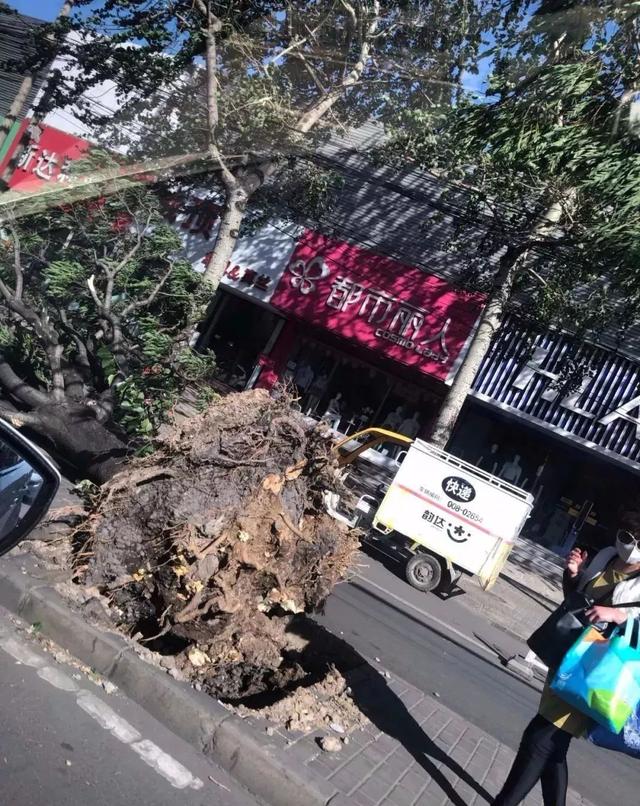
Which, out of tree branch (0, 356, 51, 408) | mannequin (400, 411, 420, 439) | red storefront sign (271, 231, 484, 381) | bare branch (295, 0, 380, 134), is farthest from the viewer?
mannequin (400, 411, 420, 439)

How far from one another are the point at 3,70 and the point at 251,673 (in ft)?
20.9

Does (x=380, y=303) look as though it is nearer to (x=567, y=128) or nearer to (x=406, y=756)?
(x=567, y=128)

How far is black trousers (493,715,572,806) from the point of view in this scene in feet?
11.3

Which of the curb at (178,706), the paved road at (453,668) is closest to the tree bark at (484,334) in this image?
the paved road at (453,668)

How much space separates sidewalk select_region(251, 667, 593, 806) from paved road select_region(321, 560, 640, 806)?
110 cm

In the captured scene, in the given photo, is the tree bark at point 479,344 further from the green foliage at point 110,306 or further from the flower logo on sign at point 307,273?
the green foliage at point 110,306

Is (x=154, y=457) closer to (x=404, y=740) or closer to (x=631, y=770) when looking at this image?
(x=404, y=740)

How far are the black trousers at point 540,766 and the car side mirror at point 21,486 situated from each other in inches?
105

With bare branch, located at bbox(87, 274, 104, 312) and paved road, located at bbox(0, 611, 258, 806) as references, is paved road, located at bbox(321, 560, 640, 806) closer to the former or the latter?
paved road, located at bbox(0, 611, 258, 806)

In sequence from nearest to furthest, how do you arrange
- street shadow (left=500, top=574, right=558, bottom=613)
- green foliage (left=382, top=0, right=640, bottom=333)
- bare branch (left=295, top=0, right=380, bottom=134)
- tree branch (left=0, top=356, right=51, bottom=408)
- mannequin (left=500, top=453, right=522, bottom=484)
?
1. green foliage (left=382, top=0, right=640, bottom=333)
2. tree branch (left=0, top=356, right=51, bottom=408)
3. bare branch (left=295, top=0, right=380, bottom=134)
4. street shadow (left=500, top=574, right=558, bottom=613)
5. mannequin (left=500, top=453, right=522, bottom=484)

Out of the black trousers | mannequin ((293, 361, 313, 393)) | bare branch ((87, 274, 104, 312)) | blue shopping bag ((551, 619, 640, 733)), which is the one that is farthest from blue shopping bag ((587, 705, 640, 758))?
mannequin ((293, 361, 313, 393))


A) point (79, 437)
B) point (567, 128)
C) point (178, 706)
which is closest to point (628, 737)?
point (178, 706)

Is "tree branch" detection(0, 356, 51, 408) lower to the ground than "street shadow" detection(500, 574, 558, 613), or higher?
higher

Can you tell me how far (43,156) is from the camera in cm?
674
